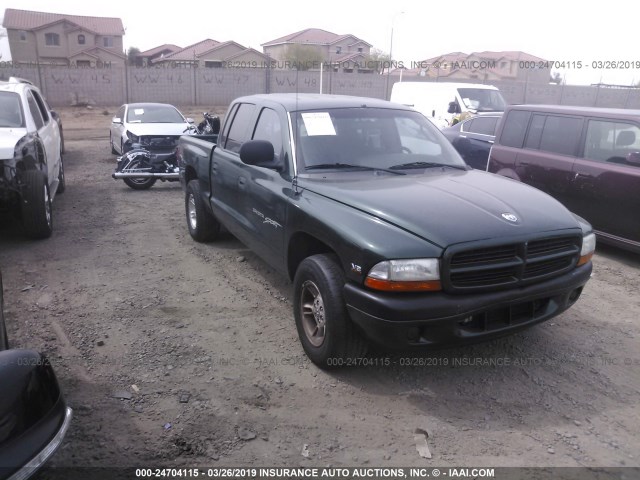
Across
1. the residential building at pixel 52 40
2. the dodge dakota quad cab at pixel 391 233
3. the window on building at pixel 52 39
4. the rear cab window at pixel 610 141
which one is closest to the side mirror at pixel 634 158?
the rear cab window at pixel 610 141

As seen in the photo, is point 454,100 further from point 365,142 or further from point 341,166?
point 341,166

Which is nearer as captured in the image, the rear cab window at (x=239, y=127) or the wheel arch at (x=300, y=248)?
the wheel arch at (x=300, y=248)

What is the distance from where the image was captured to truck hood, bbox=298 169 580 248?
10.5 feet

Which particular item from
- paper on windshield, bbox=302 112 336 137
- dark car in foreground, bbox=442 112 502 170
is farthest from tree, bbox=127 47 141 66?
paper on windshield, bbox=302 112 336 137

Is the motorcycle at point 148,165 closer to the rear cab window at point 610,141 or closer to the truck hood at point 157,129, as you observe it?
the truck hood at point 157,129

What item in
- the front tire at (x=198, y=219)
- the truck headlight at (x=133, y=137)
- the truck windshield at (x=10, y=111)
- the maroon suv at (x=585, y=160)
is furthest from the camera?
the truck headlight at (x=133, y=137)

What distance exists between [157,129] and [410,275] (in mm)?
9187

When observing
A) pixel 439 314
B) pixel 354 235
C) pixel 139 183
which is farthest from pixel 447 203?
pixel 139 183

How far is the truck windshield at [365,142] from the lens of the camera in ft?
14.0

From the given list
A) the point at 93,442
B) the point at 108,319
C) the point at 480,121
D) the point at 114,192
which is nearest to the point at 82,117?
the point at 114,192

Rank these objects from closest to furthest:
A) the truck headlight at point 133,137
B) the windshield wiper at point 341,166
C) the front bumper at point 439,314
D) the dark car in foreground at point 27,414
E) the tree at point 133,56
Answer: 1. the dark car in foreground at point 27,414
2. the front bumper at point 439,314
3. the windshield wiper at point 341,166
4. the truck headlight at point 133,137
5. the tree at point 133,56

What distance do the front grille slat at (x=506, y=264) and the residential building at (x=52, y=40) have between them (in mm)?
58355

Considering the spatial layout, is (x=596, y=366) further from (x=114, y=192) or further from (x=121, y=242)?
(x=114, y=192)

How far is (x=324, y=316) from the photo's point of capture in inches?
137
